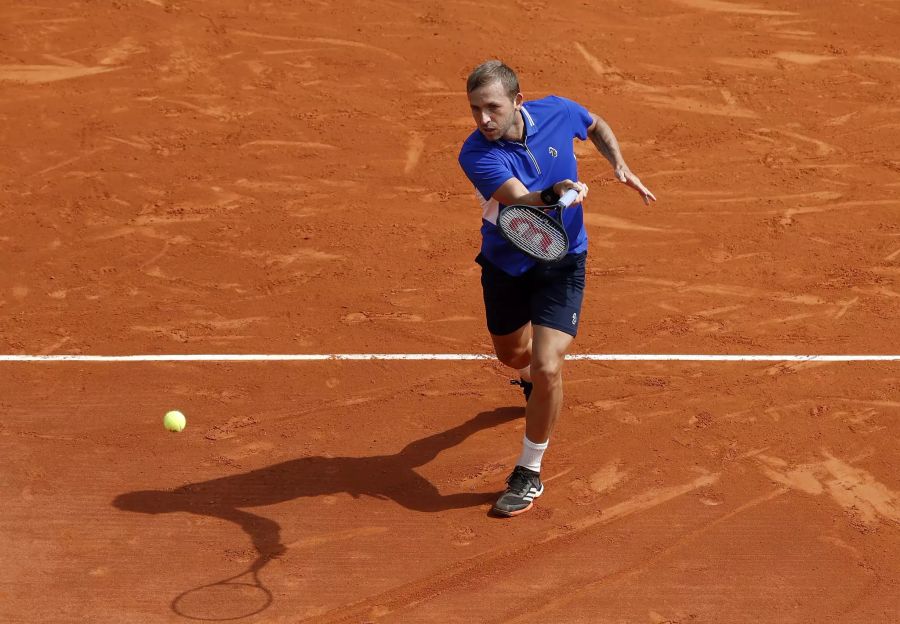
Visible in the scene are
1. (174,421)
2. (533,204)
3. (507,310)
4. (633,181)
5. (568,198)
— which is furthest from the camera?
(174,421)

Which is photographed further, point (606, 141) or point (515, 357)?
point (515, 357)

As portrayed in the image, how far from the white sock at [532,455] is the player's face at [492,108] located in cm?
185

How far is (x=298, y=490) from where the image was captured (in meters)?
7.11

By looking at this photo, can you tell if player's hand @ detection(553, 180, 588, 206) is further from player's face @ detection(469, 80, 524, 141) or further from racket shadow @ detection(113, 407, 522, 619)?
racket shadow @ detection(113, 407, 522, 619)

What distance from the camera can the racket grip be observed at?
19.1ft

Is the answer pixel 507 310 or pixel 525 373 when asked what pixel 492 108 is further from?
pixel 525 373

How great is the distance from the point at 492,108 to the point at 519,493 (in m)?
2.32

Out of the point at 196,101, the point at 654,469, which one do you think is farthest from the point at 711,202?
the point at 196,101

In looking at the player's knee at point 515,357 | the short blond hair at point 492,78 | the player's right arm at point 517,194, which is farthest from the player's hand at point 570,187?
the player's knee at point 515,357

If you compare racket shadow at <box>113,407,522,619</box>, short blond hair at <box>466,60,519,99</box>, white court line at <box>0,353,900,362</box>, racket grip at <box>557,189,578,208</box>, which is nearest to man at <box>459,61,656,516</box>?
short blond hair at <box>466,60,519,99</box>

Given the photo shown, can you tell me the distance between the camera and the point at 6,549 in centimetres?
655

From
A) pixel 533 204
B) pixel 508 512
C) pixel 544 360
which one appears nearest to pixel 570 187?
pixel 533 204

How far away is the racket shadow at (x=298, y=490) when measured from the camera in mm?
6883

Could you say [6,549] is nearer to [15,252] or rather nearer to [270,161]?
[15,252]
